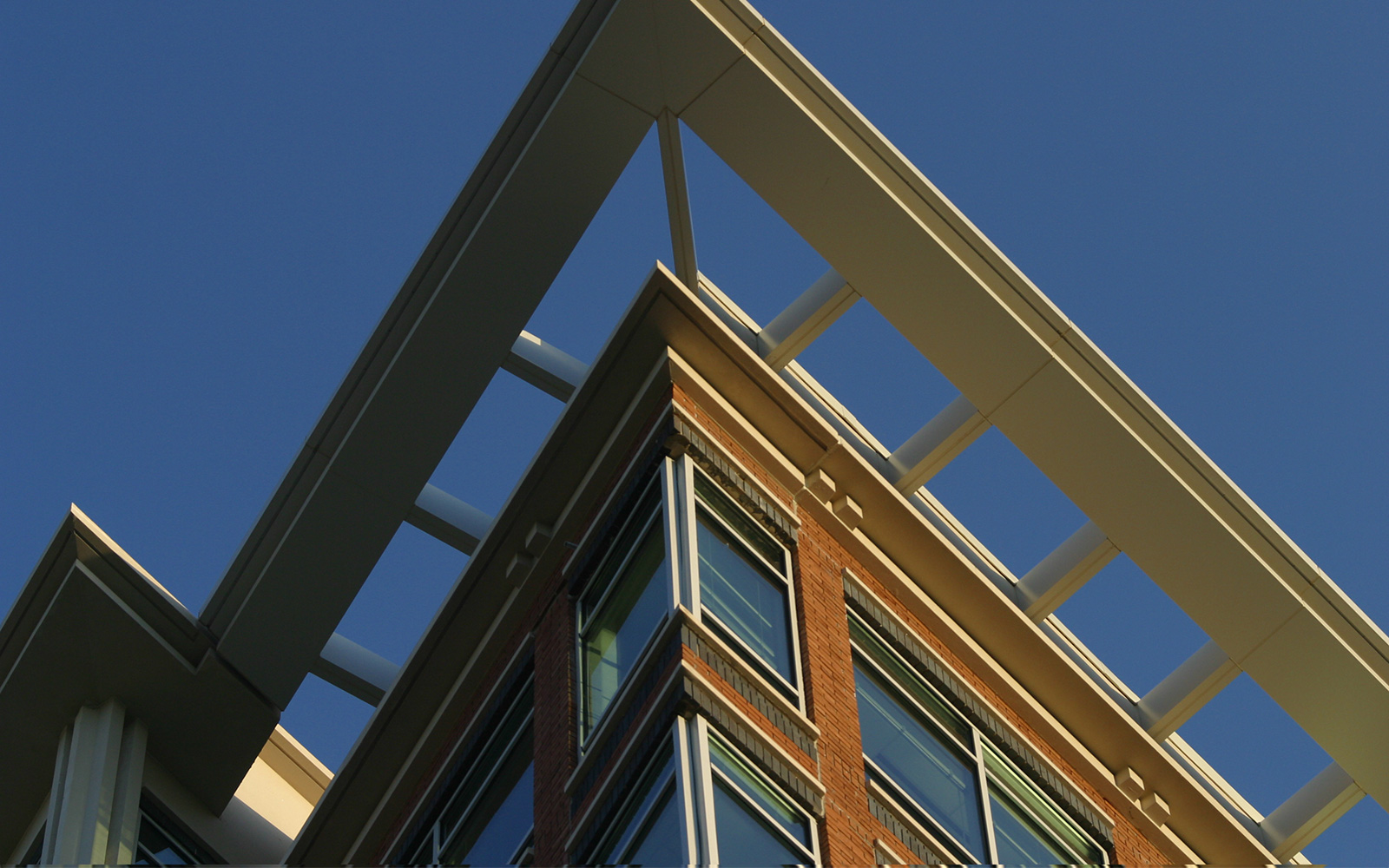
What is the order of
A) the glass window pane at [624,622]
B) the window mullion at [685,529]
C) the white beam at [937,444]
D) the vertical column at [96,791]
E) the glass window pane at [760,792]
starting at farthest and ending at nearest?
1. the vertical column at [96,791]
2. the white beam at [937,444]
3. the glass window pane at [624,622]
4. the window mullion at [685,529]
5. the glass window pane at [760,792]

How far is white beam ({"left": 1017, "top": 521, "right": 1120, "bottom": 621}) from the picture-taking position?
17.6m

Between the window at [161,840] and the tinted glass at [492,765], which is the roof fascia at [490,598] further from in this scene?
the window at [161,840]

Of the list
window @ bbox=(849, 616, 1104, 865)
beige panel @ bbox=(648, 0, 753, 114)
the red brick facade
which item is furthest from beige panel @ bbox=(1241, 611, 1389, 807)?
beige panel @ bbox=(648, 0, 753, 114)

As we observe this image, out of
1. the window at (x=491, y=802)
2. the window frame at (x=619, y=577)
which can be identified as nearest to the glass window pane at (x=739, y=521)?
the window frame at (x=619, y=577)

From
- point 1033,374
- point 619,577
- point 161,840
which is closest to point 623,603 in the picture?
point 619,577

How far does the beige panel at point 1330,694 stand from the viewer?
17359 mm

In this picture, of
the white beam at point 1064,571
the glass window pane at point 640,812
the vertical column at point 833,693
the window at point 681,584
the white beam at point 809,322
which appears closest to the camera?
the glass window pane at point 640,812

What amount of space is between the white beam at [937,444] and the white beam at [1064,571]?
156 centimetres

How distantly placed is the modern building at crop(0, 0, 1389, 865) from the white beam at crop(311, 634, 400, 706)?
507 mm

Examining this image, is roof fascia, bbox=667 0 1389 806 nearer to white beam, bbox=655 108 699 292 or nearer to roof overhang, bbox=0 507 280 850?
white beam, bbox=655 108 699 292

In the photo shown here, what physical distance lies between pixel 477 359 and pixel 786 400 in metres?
3.05

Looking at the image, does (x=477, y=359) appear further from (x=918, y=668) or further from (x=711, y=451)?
(x=918, y=668)

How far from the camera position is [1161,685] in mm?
18359

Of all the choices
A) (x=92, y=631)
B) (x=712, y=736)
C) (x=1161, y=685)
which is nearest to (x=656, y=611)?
(x=712, y=736)
